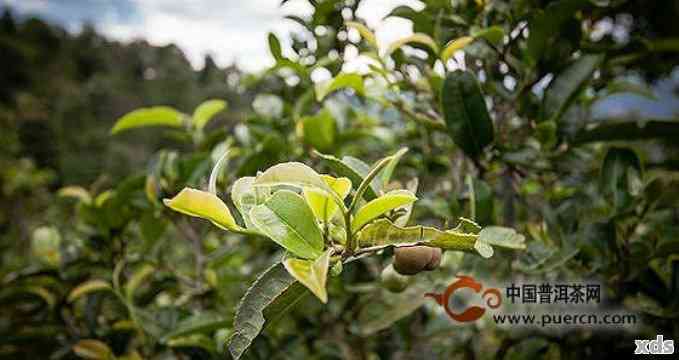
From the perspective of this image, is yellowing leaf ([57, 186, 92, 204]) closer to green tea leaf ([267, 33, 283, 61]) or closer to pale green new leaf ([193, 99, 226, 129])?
pale green new leaf ([193, 99, 226, 129])

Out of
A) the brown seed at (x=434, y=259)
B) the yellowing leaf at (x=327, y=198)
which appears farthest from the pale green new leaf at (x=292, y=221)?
the brown seed at (x=434, y=259)

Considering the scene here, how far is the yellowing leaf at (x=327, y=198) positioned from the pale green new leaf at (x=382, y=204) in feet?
0.07

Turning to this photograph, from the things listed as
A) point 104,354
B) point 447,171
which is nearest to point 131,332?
point 104,354

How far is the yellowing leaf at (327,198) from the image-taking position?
1.40 feet

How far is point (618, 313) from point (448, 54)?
Result: 468 millimetres

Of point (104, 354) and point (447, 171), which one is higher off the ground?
Result: point (447, 171)

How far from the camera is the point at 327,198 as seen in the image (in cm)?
43

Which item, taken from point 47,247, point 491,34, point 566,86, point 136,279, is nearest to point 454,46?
point 491,34

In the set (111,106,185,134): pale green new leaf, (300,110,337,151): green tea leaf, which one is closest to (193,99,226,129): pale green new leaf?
(111,106,185,134): pale green new leaf

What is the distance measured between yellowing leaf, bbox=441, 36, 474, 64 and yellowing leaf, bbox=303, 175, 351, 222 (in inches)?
12.8

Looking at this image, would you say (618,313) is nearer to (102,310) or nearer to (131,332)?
(131,332)

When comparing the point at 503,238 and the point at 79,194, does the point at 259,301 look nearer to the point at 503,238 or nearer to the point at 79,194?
the point at 503,238

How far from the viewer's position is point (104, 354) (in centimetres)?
86

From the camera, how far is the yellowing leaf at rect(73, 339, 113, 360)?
2.82ft
